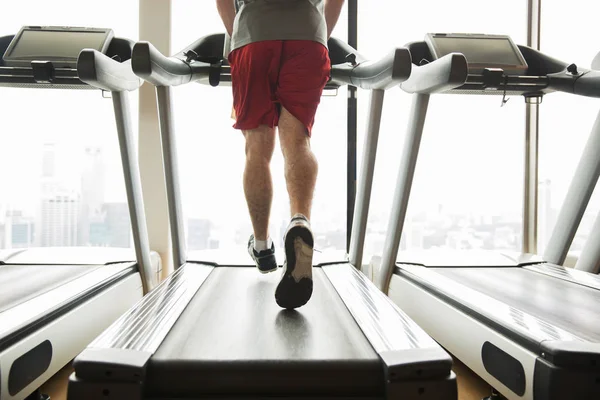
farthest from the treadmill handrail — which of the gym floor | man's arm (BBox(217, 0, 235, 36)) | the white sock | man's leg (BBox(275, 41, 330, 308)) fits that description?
the gym floor

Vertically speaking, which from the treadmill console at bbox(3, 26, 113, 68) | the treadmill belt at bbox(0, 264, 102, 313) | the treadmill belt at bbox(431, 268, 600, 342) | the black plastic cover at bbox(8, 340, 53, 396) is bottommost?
the black plastic cover at bbox(8, 340, 53, 396)

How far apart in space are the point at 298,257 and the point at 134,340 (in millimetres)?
490

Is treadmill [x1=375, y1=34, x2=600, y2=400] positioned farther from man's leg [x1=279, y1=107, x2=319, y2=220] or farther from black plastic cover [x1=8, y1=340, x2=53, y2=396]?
black plastic cover [x1=8, y1=340, x2=53, y2=396]

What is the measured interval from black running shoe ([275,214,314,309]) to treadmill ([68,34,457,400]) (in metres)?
0.12

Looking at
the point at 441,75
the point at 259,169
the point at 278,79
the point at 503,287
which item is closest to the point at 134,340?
the point at 259,169

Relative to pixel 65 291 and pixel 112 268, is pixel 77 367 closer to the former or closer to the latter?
pixel 65 291

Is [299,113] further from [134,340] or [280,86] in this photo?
[134,340]

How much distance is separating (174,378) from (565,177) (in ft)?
10.3

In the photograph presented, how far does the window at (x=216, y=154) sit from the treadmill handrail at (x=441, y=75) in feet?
4.28

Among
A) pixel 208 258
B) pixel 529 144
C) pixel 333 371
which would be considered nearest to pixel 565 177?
pixel 529 144

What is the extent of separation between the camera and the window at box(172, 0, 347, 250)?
130 inches

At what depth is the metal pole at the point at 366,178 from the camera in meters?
2.28

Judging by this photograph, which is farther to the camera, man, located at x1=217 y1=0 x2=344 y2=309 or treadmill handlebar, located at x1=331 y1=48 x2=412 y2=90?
treadmill handlebar, located at x1=331 y1=48 x2=412 y2=90

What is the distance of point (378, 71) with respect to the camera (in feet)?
6.16
